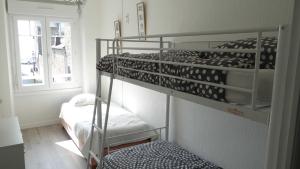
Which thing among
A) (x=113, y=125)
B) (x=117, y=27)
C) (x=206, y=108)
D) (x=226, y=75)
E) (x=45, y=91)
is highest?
(x=117, y=27)

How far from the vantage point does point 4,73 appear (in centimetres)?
376

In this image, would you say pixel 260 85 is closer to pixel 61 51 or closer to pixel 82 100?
pixel 82 100

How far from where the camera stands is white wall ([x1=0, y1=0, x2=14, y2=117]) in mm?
3666

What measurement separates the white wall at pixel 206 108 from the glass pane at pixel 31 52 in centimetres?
166

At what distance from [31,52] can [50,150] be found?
5.95 ft

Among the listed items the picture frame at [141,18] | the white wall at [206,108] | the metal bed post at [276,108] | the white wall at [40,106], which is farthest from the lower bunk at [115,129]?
the metal bed post at [276,108]

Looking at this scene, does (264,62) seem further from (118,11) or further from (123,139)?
(118,11)

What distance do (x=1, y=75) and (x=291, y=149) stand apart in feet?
13.2

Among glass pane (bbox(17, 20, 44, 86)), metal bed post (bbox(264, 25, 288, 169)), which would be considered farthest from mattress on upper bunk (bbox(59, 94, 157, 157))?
metal bed post (bbox(264, 25, 288, 169))

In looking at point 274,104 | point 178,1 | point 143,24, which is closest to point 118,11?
point 143,24

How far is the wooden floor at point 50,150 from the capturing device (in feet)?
10.2

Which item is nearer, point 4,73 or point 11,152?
point 11,152

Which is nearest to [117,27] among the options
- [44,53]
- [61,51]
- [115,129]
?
[61,51]

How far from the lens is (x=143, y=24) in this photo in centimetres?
317
